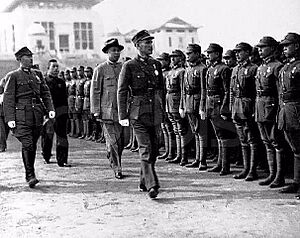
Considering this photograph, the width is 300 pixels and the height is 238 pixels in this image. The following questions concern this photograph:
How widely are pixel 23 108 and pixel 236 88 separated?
2.90 metres

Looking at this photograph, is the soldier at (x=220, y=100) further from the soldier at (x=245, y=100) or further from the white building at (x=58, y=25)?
the white building at (x=58, y=25)

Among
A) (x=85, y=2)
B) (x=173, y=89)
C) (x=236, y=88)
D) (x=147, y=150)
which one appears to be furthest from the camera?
(x=85, y=2)

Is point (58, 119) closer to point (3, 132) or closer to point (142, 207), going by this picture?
point (3, 132)

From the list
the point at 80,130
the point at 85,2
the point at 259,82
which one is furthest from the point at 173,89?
the point at 85,2

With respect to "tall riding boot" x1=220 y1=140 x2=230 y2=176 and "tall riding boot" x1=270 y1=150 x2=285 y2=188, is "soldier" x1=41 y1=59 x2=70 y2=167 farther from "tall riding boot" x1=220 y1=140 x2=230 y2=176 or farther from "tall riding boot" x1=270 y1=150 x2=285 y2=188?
"tall riding boot" x1=270 y1=150 x2=285 y2=188

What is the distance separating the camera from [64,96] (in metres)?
9.68

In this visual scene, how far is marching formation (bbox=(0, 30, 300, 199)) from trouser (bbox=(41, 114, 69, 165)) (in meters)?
0.02

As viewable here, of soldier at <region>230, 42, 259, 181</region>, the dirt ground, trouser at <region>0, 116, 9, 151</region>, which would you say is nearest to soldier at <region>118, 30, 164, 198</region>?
the dirt ground

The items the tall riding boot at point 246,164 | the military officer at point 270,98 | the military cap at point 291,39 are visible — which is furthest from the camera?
the tall riding boot at point 246,164

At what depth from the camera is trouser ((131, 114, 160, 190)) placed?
245 inches

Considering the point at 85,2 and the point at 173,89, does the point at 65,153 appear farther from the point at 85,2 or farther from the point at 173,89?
the point at 85,2

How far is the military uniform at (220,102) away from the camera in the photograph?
7539 millimetres

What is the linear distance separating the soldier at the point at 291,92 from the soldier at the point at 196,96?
1932mm

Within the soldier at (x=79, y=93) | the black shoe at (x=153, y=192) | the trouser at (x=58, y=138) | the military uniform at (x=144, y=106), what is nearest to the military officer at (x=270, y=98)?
the military uniform at (x=144, y=106)
